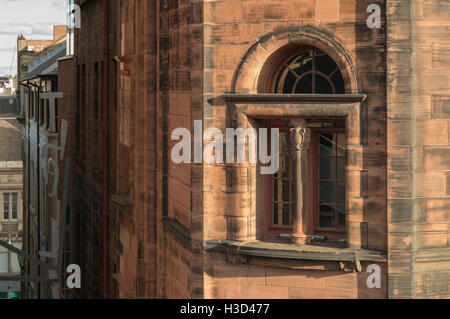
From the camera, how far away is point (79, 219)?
29969 millimetres

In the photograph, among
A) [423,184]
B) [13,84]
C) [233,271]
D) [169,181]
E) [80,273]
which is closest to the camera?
[423,184]

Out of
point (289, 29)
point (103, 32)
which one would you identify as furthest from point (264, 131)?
point (103, 32)

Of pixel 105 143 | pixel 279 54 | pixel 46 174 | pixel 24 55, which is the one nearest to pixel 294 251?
pixel 279 54

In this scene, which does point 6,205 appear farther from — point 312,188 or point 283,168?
point 312,188

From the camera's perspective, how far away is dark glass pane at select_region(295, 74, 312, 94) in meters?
14.4

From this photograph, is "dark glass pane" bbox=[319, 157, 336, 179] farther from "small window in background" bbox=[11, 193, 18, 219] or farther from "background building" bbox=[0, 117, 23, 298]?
"small window in background" bbox=[11, 193, 18, 219]

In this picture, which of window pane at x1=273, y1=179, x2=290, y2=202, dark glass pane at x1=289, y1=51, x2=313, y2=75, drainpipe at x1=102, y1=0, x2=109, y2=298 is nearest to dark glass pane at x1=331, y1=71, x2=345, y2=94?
dark glass pane at x1=289, y1=51, x2=313, y2=75

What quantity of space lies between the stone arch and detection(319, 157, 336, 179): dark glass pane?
136 cm

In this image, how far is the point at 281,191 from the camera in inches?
586

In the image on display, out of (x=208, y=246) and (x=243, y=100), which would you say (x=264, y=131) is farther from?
(x=208, y=246)

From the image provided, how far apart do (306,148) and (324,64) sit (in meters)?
1.44

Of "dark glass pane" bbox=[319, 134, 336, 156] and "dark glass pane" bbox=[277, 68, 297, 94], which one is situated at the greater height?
"dark glass pane" bbox=[277, 68, 297, 94]

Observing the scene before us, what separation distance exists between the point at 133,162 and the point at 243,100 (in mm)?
4402

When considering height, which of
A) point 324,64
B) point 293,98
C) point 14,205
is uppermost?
point 324,64
